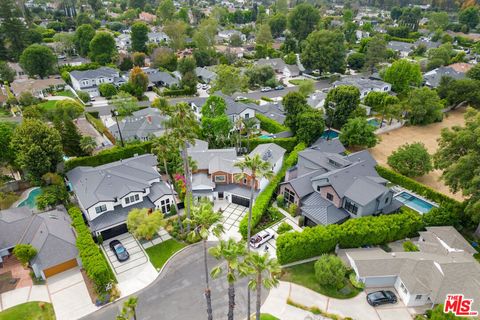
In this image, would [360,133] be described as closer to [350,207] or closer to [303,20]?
[350,207]

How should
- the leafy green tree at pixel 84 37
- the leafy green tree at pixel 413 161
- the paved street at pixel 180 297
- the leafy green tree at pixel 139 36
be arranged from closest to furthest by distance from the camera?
the paved street at pixel 180 297 < the leafy green tree at pixel 413 161 < the leafy green tree at pixel 84 37 < the leafy green tree at pixel 139 36

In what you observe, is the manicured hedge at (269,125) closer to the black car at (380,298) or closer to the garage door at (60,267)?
the black car at (380,298)

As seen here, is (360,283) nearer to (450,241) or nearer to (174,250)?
(450,241)

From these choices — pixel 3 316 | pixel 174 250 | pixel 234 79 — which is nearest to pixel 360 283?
pixel 174 250

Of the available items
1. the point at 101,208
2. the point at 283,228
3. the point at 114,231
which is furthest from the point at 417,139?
the point at 101,208

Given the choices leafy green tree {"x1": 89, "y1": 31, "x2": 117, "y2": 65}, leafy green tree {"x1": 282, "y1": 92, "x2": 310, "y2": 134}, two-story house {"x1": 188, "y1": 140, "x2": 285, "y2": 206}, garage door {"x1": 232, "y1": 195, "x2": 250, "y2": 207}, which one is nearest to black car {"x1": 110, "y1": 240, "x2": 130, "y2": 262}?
two-story house {"x1": 188, "y1": 140, "x2": 285, "y2": 206}

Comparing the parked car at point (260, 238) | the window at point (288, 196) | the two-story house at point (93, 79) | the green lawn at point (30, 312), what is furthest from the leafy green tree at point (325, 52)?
the green lawn at point (30, 312)

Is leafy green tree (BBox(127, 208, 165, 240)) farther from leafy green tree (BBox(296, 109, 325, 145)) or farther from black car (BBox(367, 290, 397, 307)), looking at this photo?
leafy green tree (BBox(296, 109, 325, 145))
